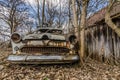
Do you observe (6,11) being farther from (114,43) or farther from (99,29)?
(114,43)

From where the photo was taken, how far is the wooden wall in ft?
19.8

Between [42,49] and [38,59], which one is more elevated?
[42,49]

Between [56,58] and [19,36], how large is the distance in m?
1.21

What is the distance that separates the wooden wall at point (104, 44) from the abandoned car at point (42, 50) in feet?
6.97

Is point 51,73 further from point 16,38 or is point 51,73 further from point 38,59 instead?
point 16,38

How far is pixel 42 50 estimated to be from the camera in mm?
4355

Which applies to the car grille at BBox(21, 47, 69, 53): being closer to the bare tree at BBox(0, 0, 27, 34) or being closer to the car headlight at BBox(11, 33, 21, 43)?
the car headlight at BBox(11, 33, 21, 43)

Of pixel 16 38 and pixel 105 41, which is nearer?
pixel 16 38

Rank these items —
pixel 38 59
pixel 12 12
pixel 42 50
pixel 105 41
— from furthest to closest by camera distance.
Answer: pixel 12 12
pixel 105 41
pixel 42 50
pixel 38 59

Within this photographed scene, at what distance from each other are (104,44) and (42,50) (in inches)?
144

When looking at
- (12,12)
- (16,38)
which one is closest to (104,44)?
(16,38)

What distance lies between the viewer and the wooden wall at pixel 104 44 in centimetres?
602

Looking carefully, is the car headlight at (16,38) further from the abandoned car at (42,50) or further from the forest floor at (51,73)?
the forest floor at (51,73)

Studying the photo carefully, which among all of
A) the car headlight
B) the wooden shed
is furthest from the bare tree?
the car headlight
